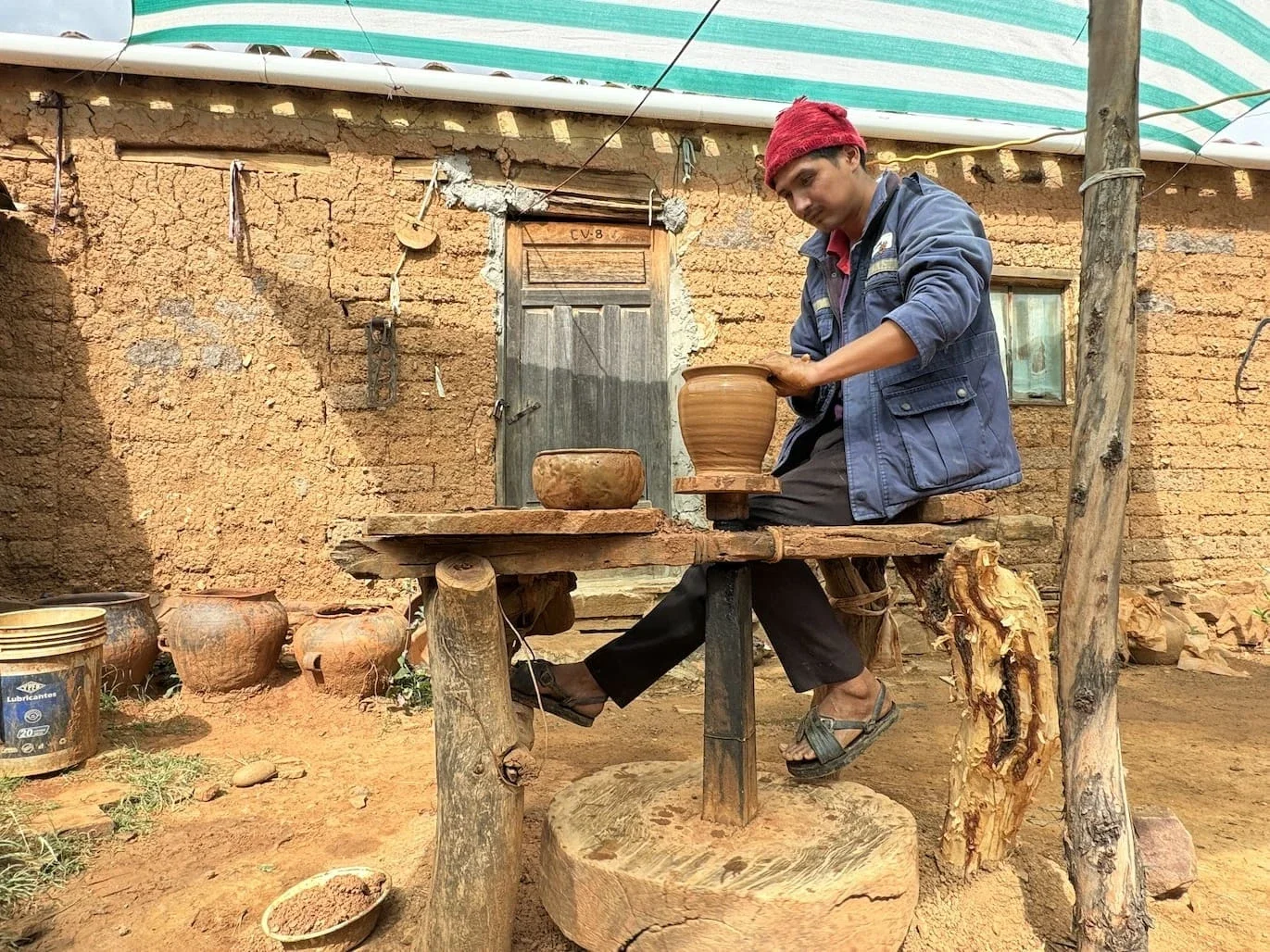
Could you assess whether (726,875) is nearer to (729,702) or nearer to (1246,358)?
(729,702)

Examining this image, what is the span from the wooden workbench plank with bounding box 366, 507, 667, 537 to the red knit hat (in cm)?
116

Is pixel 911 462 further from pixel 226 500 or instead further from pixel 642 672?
pixel 226 500

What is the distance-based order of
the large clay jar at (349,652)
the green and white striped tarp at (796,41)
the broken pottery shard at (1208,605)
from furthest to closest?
the broken pottery shard at (1208,605)
the large clay jar at (349,652)
the green and white striped tarp at (796,41)

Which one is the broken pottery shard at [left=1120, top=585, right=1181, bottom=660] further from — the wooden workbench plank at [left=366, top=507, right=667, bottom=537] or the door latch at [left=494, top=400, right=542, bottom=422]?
the wooden workbench plank at [left=366, top=507, right=667, bottom=537]

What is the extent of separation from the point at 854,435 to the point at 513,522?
1.05 m

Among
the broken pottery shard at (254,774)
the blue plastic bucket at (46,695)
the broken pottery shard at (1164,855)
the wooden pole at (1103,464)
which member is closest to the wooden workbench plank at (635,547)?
the wooden pole at (1103,464)

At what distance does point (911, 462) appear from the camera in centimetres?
215

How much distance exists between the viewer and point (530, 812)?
2842 mm

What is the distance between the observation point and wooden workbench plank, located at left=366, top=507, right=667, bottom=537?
65.2 inches

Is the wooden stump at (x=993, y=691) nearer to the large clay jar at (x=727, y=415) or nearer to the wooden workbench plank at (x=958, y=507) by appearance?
the wooden workbench plank at (x=958, y=507)

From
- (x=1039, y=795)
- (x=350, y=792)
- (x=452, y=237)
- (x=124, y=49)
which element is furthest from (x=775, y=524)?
(x=124, y=49)

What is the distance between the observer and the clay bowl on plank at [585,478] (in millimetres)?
1874

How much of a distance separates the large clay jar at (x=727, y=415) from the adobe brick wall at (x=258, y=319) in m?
3.06

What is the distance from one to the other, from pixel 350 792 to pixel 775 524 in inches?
83.1
